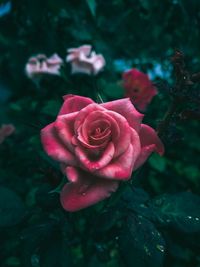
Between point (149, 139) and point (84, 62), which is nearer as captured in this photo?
point (149, 139)

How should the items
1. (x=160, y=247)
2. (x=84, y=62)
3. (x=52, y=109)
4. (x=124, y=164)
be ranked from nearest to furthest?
(x=124, y=164)
(x=160, y=247)
(x=52, y=109)
(x=84, y=62)

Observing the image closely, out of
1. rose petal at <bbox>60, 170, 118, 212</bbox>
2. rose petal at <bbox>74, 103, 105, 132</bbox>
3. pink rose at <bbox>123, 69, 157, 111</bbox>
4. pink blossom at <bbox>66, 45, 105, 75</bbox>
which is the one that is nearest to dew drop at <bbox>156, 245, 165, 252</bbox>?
rose petal at <bbox>60, 170, 118, 212</bbox>

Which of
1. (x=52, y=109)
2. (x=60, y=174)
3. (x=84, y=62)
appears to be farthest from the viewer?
(x=84, y=62)

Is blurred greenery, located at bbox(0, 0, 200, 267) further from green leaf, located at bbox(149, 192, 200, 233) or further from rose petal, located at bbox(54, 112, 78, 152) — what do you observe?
rose petal, located at bbox(54, 112, 78, 152)

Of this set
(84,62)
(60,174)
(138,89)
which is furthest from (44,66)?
(60,174)

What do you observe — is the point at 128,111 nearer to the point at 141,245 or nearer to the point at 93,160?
the point at 93,160

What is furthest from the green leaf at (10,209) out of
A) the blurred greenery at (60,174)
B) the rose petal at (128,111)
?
the rose petal at (128,111)

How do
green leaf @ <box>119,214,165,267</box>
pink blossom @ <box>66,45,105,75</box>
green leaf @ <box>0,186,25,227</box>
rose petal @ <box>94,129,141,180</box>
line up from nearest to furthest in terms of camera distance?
rose petal @ <box>94,129,141,180</box> < green leaf @ <box>119,214,165,267</box> < green leaf @ <box>0,186,25,227</box> < pink blossom @ <box>66,45,105,75</box>
